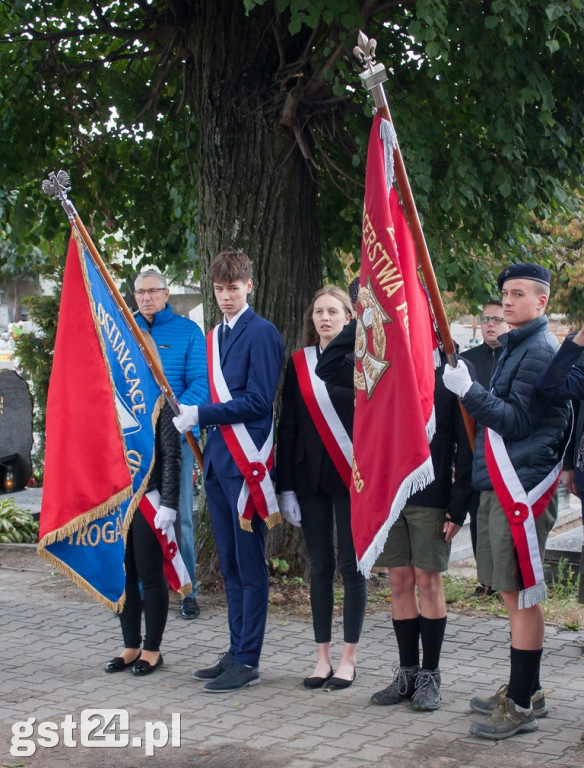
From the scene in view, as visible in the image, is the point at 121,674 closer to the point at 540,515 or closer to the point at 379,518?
the point at 379,518

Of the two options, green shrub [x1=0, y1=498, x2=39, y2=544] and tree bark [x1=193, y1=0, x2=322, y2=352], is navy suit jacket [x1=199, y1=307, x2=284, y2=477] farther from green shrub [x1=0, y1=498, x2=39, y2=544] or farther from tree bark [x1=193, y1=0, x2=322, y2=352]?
green shrub [x1=0, y1=498, x2=39, y2=544]

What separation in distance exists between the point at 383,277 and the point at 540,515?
121cm

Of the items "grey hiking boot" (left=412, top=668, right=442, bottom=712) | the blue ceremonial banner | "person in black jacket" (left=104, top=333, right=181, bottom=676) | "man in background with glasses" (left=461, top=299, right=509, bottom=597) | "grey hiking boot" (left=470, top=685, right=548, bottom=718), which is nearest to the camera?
"grey hiking boot" (left=470, top=685, right=548, bottom=718)

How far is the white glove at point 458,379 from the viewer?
4.05m

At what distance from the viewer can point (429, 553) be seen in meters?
4.42

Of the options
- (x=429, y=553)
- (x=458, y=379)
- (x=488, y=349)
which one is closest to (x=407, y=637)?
(x=429, y=553)

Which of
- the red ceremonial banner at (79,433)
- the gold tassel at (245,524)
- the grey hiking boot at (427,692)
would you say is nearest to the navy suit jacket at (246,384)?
the gold tassel at (245,524)

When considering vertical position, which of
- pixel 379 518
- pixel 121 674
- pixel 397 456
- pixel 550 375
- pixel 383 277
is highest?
pixel 383 277

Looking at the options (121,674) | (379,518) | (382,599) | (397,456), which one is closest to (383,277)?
(397,456)

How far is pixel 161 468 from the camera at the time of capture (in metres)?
5.21

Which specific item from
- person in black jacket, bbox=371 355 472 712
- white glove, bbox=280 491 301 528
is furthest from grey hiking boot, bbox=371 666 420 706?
white glove, bbox=280 491 301 528

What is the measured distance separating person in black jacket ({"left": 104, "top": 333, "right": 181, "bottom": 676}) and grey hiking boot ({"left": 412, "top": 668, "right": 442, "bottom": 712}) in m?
1.44

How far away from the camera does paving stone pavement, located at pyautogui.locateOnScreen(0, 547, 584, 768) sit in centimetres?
396

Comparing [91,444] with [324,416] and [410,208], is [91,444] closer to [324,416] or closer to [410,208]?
[324,416]
